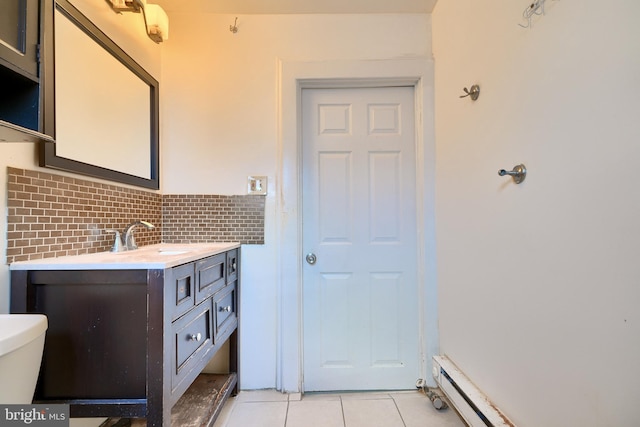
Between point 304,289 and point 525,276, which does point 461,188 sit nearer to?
point 525,276

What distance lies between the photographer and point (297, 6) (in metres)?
1.73

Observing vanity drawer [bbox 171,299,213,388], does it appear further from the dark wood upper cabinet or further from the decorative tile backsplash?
the dark wood upper cabinet

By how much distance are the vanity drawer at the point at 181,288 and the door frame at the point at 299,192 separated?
676 millimetres

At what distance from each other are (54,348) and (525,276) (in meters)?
1.61

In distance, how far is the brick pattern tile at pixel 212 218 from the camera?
1779 millimetres

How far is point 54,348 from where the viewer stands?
37.1 inches

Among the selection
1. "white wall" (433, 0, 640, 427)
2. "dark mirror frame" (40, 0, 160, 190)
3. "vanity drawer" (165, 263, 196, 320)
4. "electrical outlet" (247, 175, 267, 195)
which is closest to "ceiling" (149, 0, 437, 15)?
"white wall" (433, 0, 640, 427)

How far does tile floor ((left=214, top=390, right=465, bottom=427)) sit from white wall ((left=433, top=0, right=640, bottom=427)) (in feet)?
1.23

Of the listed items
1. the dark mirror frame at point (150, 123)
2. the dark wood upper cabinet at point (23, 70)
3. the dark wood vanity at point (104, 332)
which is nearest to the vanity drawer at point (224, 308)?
the dark wood vanity at point (104, 332)

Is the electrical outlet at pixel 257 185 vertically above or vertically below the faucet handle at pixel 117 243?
above

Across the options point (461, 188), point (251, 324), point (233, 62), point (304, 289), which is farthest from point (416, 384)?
point (233, 62)

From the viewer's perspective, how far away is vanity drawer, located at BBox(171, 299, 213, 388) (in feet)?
3.26

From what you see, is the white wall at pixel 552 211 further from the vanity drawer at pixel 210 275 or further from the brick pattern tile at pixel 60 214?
the brick pattern tile at pixel 60 214

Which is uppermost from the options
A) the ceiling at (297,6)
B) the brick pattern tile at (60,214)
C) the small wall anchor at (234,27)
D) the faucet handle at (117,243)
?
the ceiling at (297,6)
